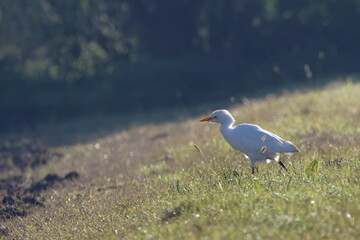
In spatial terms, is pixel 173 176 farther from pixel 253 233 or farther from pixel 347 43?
pixel 347 43

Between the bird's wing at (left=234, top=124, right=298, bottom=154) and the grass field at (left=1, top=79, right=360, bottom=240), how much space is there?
27 cm

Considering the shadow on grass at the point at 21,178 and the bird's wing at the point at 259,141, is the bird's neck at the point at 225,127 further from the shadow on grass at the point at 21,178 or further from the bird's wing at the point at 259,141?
the shadow on grass at the point at 21,178

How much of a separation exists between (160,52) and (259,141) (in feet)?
64.7

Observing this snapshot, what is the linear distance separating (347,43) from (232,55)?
459 cm

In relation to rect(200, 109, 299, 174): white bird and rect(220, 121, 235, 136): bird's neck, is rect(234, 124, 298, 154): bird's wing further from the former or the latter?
rect(220, 121, 235, 136): bird's neck

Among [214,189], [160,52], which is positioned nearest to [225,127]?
[214,189]

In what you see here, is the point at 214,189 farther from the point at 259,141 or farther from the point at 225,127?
the point at 225,127

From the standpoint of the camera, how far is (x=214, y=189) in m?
7.78

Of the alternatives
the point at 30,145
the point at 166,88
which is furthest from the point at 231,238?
the point at 166,88

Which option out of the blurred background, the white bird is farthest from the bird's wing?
the blurred background

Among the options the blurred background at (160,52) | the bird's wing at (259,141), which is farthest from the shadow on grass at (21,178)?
the blurred background at (160,52)

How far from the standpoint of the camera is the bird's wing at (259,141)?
9.29m

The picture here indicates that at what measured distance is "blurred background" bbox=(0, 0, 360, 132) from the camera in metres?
25.5

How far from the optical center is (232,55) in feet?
90.5
